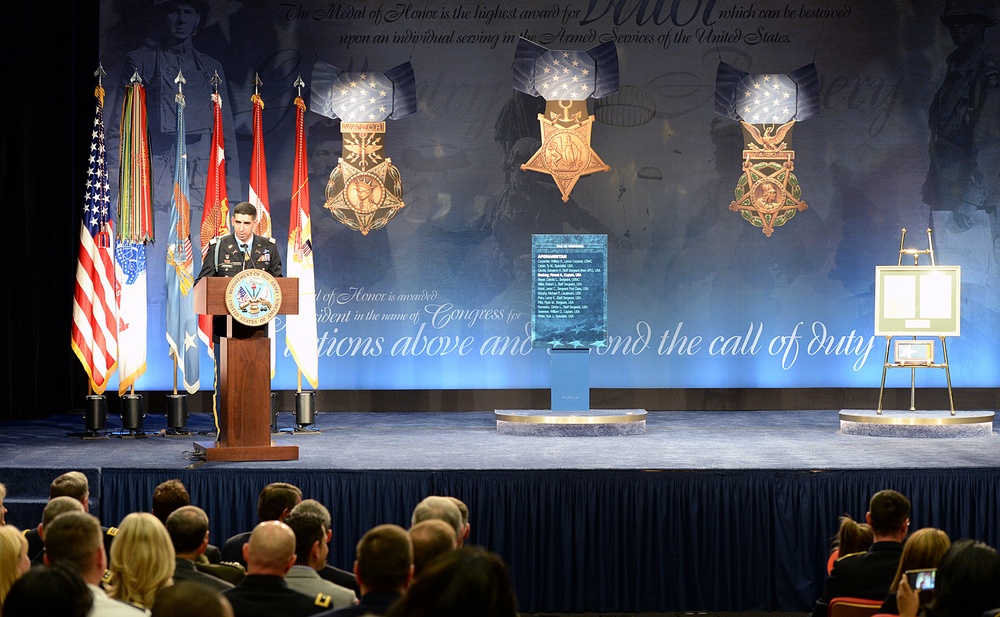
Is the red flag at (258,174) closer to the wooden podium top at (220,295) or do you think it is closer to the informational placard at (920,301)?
the wooden podium top at (220,295)

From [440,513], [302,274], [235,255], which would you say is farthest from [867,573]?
[302,274]

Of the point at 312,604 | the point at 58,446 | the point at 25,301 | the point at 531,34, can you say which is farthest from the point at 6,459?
the point at 531,34

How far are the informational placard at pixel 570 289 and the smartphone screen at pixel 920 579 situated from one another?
5.82 m

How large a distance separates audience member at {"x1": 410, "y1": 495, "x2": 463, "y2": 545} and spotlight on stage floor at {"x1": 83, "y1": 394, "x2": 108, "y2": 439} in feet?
17.3

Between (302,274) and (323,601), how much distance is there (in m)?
6.26

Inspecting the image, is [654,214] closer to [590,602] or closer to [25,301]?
[590,602]

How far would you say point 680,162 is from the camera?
10.6 m

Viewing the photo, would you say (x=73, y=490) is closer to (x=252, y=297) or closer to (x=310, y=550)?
(x=310, y=550)

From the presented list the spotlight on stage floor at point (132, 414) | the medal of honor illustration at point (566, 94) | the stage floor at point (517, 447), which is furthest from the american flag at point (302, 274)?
the medal of honor illustration at point (566, 94)

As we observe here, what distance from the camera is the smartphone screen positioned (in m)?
3.24

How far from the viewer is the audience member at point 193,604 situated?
85.7 inches

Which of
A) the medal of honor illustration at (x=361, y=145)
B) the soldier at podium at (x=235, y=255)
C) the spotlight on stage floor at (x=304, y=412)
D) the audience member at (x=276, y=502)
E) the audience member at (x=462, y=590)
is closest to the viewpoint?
the audience member at (x=462, y=590)

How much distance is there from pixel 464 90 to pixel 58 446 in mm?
5150

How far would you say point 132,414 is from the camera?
830 centimetres
